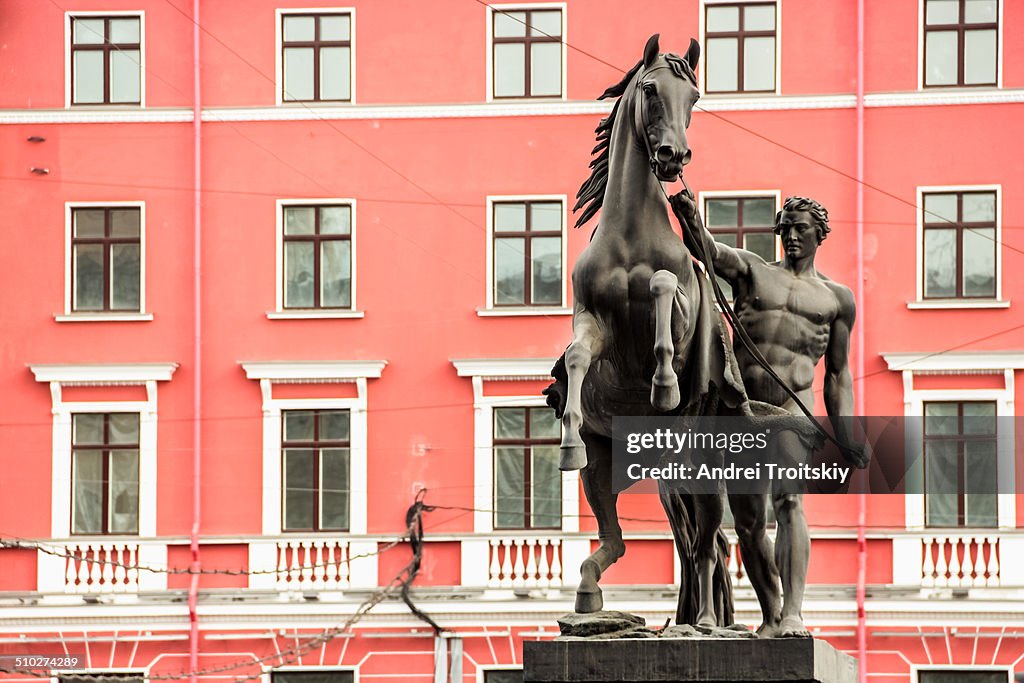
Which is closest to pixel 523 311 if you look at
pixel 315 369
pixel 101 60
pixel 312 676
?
pixel 315 369

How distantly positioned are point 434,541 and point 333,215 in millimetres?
4419

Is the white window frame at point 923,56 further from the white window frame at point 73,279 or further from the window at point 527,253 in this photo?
the white window frame at point 73,279

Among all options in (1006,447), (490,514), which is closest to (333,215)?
(490,514)

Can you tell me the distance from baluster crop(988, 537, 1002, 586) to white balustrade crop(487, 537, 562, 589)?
5206mm

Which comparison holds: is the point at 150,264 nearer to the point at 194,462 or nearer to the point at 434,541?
the point at 194,462

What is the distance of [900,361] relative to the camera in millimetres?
28781

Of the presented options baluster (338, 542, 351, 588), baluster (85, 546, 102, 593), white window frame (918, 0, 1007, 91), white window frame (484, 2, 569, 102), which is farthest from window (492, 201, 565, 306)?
baluster (85, 546, 102, 593)

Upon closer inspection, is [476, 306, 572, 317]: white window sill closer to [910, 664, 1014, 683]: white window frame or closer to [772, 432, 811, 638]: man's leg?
[910, 664, 1014, 683]: white window frame

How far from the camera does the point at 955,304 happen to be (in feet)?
94.4

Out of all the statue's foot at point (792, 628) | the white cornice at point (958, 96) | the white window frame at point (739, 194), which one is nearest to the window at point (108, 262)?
the white window frame at point (739, 194)

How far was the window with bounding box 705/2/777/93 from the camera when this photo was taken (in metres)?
29.2

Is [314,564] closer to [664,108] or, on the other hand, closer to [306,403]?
[306,403]

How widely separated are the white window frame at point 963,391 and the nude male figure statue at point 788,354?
16887 mm

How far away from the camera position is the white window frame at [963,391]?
28.2m
